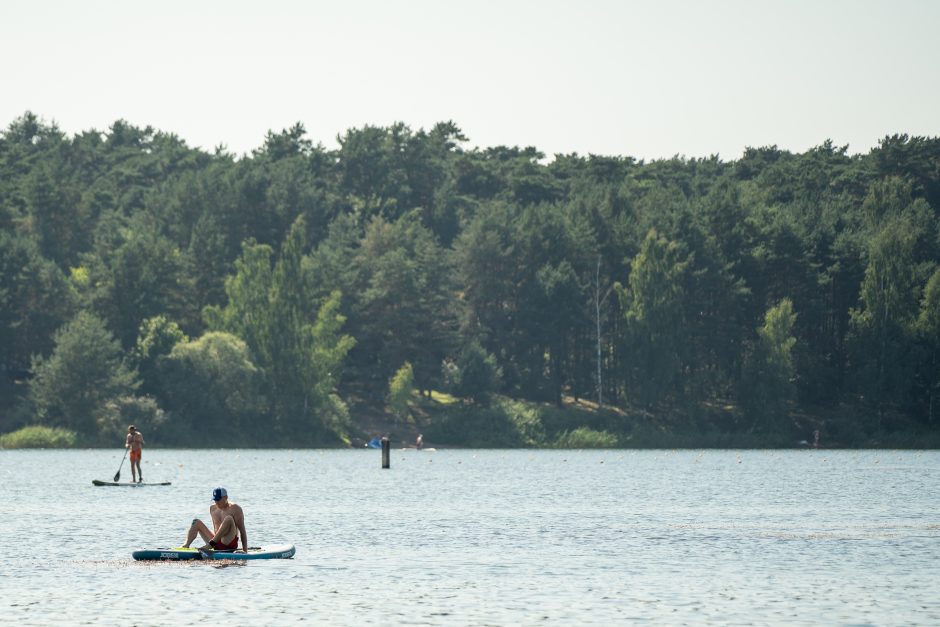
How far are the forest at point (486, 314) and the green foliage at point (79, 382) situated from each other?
0.20 m

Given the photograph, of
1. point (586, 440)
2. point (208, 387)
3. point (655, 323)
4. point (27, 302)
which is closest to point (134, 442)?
point (208, 387)

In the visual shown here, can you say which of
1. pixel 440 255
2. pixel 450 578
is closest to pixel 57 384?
pixel 440 255

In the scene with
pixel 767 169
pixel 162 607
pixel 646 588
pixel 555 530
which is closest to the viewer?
pixel 162 607

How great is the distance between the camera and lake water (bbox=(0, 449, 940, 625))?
112 ft

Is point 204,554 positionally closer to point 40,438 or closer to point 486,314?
point 40,438

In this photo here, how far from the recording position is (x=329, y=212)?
190 m

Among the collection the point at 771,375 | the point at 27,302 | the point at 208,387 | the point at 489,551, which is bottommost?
the point at 489,551

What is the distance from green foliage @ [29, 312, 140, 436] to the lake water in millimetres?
47880

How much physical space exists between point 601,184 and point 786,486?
110195 mm

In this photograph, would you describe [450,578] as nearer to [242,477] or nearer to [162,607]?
[162,607]

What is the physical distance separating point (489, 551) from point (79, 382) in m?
99.5

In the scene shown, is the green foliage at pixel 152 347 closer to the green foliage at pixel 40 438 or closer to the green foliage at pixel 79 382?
the green foliage at pixel 79 382

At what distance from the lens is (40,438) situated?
138 m

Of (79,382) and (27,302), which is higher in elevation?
(27,302)
